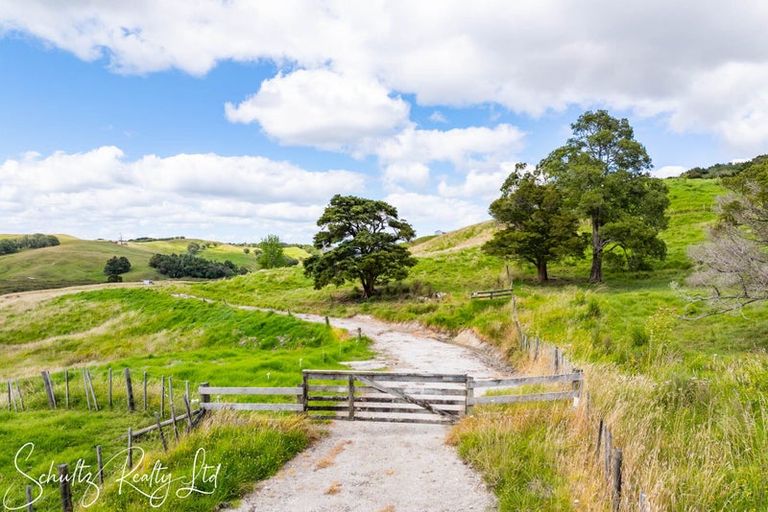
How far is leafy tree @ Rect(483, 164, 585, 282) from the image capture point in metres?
35.7

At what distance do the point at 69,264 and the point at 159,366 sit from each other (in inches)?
5575

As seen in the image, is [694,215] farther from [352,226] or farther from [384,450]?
[384,450]

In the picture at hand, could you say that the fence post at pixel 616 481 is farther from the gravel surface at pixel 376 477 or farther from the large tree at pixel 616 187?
the large tree at pixel 616 187

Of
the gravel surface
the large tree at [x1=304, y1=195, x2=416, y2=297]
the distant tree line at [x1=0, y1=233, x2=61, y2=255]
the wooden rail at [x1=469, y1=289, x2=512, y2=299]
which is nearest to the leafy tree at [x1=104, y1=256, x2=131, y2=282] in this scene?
the distant tree line at [x1=0, y1=233, x2=61, y2=255]

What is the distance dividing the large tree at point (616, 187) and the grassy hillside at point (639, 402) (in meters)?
3.46

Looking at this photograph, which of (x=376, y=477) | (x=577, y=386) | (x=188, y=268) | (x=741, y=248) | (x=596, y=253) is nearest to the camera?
(x=376, y=477)

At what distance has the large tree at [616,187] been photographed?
33156 mm

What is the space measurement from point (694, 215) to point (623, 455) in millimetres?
55909

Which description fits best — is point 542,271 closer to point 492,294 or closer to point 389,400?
point 492,294

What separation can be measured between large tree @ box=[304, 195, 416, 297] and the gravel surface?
24851 mm

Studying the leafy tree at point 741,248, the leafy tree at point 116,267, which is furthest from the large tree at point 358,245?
the leafy tree at point 116,267

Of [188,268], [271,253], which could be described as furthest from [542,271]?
[188,268]

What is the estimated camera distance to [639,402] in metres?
10.0

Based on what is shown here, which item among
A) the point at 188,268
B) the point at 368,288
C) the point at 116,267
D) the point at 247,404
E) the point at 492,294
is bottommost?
the point at 247,404
